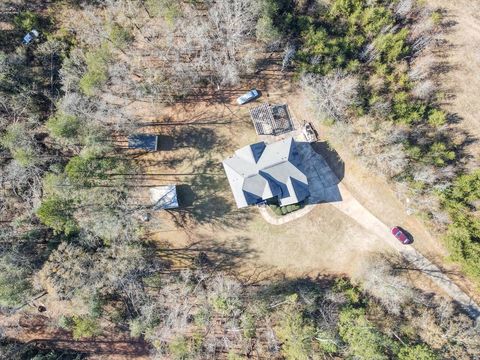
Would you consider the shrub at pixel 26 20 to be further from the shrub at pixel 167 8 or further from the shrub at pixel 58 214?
the shrub at pixel 58 214

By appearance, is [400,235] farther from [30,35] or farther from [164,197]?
[30,35]

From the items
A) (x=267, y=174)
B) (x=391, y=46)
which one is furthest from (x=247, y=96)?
(x=391, y=46)

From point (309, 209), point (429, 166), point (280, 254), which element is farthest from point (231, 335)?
point (429, 166)

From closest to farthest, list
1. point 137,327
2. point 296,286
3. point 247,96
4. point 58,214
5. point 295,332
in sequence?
point 295,332
point 58,214
point 137,327
point 296,286
point 247,96

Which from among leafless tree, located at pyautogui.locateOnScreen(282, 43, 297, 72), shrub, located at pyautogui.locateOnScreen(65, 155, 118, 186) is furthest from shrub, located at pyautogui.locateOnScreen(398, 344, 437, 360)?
shrub, located at pyautogui.locateOnScreen(65, 155, 118, 186)

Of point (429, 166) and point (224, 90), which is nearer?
point (429, 166)

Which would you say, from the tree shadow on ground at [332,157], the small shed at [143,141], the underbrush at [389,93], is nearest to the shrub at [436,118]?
the underbrush at [389,93]

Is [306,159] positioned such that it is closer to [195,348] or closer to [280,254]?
[280,254]
